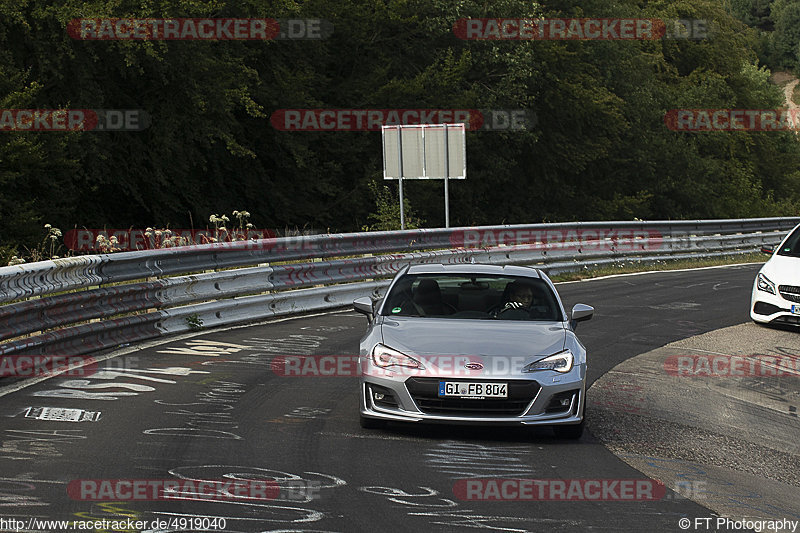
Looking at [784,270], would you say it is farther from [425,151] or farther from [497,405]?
[425,151]

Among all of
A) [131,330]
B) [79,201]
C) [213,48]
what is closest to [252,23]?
[213,48]

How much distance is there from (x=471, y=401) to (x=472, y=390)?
0.28ft

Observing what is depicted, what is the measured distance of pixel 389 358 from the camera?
26.7 ft

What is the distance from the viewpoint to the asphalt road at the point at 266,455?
19.4 ft

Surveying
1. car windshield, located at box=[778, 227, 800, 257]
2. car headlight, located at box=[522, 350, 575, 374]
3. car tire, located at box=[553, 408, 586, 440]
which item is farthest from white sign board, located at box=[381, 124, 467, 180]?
car tire, located at box=[553, 408, 586, 440]

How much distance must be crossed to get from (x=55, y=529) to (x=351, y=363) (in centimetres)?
607

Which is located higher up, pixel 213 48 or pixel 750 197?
pixel 213 48

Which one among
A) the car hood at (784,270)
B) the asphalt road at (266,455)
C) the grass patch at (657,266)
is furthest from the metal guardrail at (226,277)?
the car hood at (784,270)

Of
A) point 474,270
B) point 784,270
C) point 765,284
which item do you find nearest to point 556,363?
point 474,270

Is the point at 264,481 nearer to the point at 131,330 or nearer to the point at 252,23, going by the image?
the point at 131,330

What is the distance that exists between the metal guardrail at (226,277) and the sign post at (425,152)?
190 cm

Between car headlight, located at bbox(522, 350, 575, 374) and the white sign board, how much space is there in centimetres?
1439

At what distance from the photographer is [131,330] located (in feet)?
40.7

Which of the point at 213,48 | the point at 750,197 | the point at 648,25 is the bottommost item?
the point at 750,197
